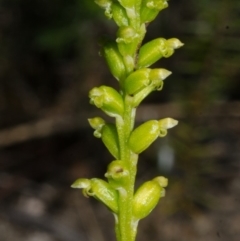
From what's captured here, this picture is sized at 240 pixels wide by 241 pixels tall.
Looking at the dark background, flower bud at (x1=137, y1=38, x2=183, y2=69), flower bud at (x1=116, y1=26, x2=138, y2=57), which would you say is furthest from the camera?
the dark background

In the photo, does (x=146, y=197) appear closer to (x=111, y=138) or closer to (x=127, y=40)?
(x=111, y=138)

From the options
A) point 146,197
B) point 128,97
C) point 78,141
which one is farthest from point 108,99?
point 78,141

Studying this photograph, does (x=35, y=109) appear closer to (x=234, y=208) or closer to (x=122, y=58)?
(x=234, y=208)

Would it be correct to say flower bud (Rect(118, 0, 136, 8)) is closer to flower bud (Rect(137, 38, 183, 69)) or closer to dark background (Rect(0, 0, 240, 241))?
flower bud (Rect(137, 38, 183, 69))

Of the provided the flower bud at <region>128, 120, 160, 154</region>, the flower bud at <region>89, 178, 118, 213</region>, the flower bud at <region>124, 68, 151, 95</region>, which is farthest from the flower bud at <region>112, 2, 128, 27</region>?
the flower bud at <region>89, 178, 118, 213</region>

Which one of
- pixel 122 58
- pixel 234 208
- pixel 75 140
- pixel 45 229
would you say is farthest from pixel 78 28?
pixel 122 58

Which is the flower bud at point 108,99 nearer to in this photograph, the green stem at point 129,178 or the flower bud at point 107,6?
the green stem at point 129,178
